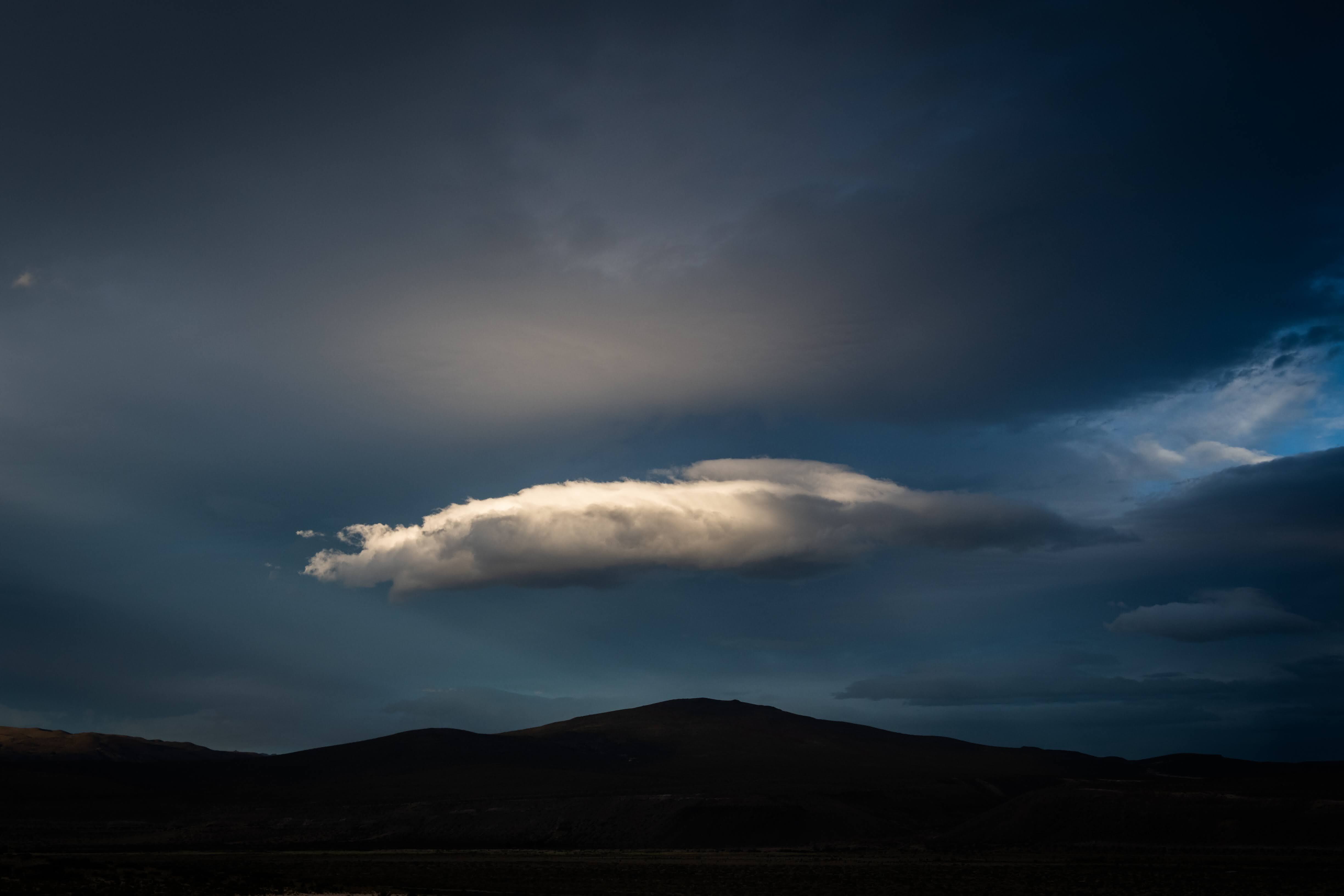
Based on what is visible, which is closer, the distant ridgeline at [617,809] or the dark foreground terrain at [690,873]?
the dark foreground terrain at [690,873]

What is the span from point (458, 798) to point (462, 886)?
97415mm

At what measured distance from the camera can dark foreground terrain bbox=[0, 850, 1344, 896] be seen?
198ft

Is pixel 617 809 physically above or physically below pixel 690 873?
above

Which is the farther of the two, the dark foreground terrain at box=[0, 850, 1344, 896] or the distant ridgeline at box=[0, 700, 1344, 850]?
the distant ridgeline at box=[0, 700, 1344, 850]

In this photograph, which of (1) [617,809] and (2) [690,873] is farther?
(1) [617,809]

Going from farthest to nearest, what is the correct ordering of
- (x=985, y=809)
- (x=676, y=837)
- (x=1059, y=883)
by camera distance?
(x=985, y=809), (x=676, y=837), (x=1059, y=883)

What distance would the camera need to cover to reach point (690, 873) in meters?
81.3

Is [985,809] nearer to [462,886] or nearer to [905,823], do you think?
[905,823]

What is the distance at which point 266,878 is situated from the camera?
66.4 m

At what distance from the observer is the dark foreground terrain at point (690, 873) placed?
60312 mm

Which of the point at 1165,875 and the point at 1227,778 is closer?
the point at 1165,875

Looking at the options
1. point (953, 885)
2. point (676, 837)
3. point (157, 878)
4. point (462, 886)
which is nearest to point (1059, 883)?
point (953, 885)

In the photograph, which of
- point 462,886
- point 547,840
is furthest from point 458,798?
point 462,886

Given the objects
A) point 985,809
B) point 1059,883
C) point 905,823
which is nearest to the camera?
point 1059,883
